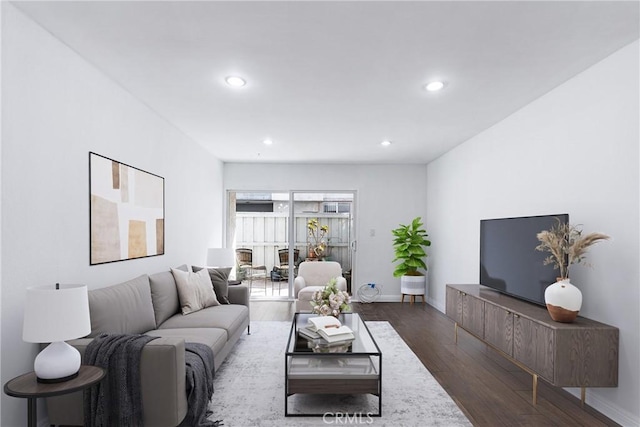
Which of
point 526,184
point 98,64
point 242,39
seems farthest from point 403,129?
point 98,64

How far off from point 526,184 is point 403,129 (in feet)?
5.24

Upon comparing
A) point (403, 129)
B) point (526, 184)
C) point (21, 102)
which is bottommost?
point (526, 184)

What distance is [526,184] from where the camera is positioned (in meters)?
3.85

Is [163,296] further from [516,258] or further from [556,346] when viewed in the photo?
[516,258]

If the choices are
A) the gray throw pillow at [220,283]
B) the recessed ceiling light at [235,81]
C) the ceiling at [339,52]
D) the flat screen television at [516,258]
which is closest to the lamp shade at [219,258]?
the gray throw pillow at [220,283]

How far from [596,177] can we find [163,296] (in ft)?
12.4

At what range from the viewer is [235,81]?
10.5 ft

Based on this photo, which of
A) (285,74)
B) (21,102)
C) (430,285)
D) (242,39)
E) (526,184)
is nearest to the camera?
(21,102)

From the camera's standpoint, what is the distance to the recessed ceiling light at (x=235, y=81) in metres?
3.16

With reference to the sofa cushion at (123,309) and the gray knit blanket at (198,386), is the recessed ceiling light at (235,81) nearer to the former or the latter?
the sofa cushion at (123,309)

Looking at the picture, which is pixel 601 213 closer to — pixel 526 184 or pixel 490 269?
pixel 526 184

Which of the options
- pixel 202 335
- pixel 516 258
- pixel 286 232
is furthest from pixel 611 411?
pixel 286 232

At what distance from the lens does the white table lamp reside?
1.90 m

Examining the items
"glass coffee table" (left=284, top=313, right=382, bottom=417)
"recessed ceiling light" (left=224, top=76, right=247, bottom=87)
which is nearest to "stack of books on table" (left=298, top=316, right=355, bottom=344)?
"glass coffee table" (left=284, top=313, right=382, bottom=417)
